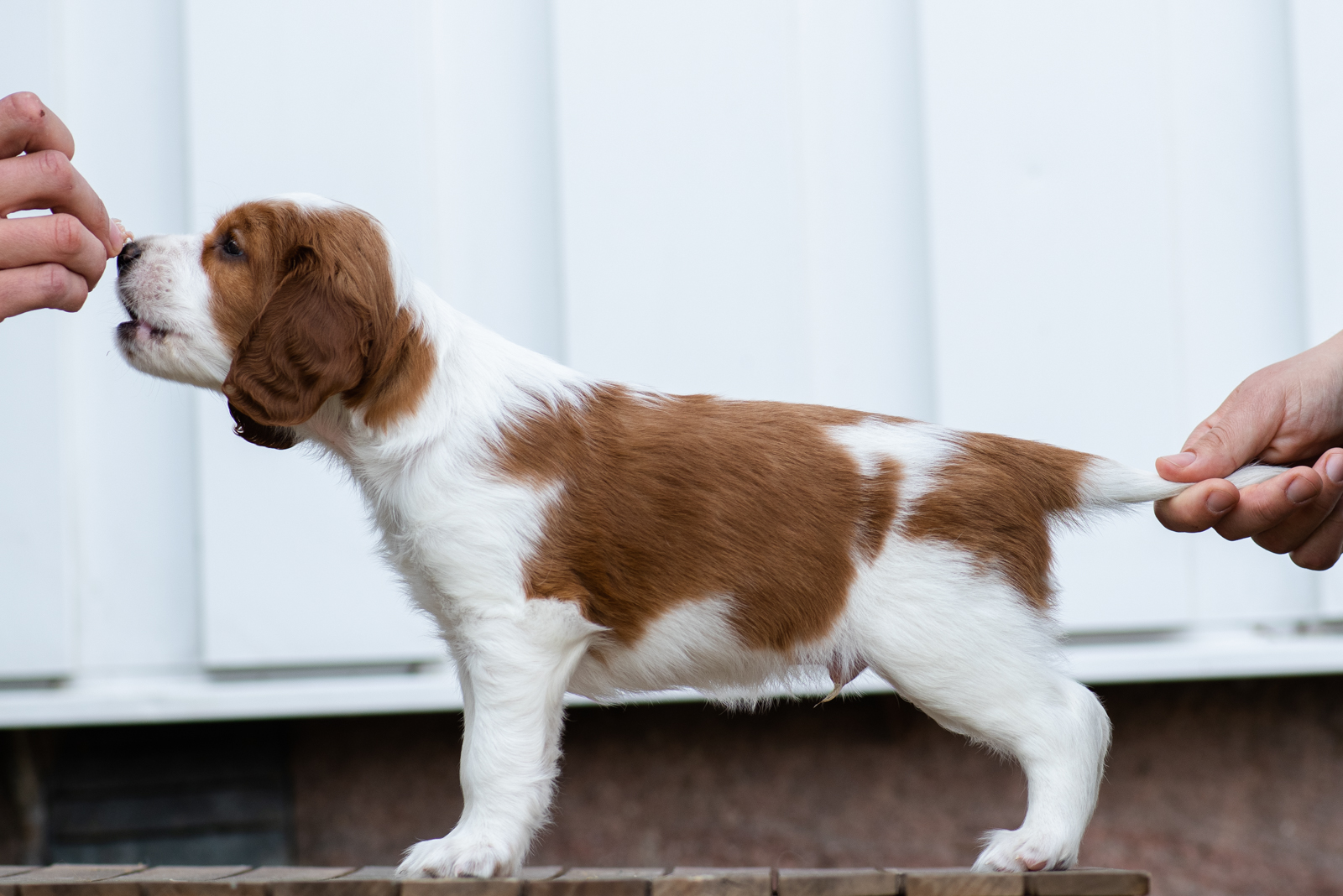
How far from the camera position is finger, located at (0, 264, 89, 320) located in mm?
2391

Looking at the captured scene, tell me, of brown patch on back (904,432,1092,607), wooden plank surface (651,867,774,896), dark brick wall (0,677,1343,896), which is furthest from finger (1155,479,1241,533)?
dark brick wall (0,677,1343,896)

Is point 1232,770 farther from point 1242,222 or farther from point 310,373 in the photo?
point 310,373

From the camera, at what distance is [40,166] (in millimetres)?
2416

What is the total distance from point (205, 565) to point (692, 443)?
2.58 m

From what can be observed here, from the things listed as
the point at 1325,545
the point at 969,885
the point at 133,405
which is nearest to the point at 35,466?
the point at 133,405

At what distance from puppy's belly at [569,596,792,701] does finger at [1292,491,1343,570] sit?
1.60 meters

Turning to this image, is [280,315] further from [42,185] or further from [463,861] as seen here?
[463,861]

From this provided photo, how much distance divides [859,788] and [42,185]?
3.42 metres

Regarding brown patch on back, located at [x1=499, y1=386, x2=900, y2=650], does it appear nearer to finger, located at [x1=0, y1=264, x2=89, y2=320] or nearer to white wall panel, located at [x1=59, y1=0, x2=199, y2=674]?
finger, located at [x1=0, y1=264, x2=89, y2=320]

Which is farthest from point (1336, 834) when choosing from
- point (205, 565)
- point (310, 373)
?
point (205, 565)

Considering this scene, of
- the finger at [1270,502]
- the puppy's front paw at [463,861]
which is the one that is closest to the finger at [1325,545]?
the finger at [1270,502]

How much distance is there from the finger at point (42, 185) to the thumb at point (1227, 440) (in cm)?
251

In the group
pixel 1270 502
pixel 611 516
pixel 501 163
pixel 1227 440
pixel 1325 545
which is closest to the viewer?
pixel 611 516

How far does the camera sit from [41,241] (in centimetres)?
240
